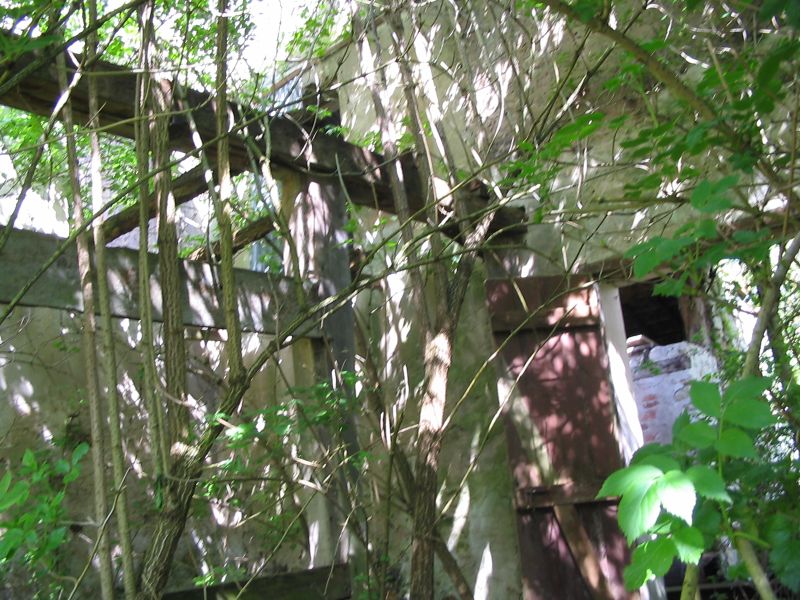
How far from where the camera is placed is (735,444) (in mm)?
1295

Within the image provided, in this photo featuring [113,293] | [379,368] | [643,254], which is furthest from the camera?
[379,368]

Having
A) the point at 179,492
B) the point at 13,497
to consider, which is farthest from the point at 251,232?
the point at 13,497

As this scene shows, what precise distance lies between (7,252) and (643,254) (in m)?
2.13

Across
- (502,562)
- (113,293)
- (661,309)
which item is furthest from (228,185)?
(661,309)

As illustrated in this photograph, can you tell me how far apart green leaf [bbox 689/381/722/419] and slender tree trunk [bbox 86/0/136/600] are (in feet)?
5.78

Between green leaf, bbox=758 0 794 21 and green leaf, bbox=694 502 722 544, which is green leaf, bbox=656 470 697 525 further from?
green leaf, bbox=758 0 794 21

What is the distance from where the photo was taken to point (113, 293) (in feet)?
9.98

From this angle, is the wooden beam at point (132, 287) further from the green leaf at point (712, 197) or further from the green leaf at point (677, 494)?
the green leaf at point (677, 494)

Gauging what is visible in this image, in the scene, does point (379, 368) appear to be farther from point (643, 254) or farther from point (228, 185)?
point (643, 254)

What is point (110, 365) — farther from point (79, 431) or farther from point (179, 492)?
point (79, 431)

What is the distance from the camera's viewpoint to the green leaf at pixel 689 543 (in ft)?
4.09

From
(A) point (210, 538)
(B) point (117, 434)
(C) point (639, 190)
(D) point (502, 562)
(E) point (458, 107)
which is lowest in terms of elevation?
(D) point (502, 562)

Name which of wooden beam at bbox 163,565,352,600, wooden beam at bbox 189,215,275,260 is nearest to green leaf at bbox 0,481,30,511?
wooden beam at bbox 163,565,352,600

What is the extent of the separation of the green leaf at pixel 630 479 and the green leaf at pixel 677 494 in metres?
0.02
